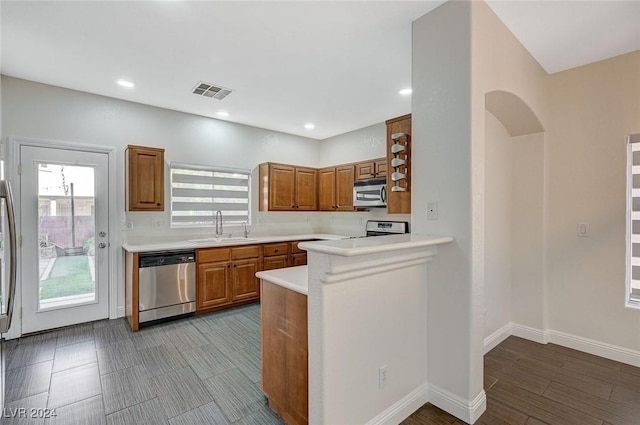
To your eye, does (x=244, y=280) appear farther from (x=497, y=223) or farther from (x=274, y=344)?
(x=497, y=223)

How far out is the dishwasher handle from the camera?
360 cm

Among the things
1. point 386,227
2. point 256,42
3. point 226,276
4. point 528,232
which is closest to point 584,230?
point 528,232

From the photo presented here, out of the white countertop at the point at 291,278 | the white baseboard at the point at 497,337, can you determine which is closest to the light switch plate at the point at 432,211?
the white countertop at the point at 291,278

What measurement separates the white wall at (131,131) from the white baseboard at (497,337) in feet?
11.9

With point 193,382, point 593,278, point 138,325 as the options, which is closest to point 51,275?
point 138,325

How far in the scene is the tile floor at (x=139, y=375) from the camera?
2.10 metres

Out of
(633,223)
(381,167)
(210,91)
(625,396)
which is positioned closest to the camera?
(625,396)

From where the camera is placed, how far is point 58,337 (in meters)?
3.34

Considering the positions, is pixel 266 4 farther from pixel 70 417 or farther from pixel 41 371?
pixel 41 371

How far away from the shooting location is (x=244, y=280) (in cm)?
438

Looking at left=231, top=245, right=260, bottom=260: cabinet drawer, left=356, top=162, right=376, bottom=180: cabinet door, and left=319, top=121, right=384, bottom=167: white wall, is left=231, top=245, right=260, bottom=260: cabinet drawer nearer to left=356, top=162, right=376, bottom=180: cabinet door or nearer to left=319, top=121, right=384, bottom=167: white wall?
left=356, top=162, right=376, bottom=180: cabinet door

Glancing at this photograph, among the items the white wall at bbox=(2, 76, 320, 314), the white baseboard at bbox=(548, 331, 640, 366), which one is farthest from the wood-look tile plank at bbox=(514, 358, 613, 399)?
the white wall at bbox=(2, 76, 320, 314)

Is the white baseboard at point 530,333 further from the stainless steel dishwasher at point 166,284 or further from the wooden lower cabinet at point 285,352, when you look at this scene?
the stainless steel dishwasher at point 166,284

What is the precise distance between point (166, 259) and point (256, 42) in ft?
8.78
